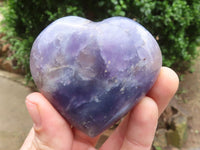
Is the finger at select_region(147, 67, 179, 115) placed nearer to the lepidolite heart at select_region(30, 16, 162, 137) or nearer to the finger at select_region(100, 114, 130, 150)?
the lepidolite heart at select_region(30, 16, 162, 137)

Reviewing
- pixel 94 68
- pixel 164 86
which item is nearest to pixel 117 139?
pixel 164 86

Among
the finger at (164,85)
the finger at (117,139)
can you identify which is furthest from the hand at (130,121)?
the finger at (117,139)

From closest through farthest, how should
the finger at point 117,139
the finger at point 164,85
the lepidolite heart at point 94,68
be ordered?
the lepidolite heart at point 94,68 → the finger at point 164,85 → the finger at point 117,139

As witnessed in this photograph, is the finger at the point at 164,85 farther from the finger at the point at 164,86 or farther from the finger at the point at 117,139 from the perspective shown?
the finger at the point at 117,139

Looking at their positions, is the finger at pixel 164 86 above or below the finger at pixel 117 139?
above

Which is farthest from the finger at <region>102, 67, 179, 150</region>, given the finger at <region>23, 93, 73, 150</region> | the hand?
the finger at <region>23, 93, 73, 150</region>

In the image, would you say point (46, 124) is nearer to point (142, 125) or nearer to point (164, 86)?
point (142, 125)
